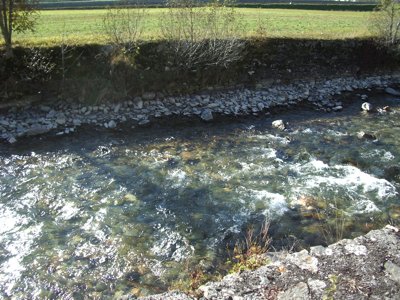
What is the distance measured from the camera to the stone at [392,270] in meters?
5.54

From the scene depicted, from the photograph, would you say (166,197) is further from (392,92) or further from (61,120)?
(392,92)

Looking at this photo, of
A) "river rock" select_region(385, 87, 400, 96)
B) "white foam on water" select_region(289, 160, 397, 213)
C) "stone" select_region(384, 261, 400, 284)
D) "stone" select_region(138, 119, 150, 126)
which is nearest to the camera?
"stone" select_region(384, 261, 400, 284)

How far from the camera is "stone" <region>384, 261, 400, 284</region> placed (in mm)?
5540

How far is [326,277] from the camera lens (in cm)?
562

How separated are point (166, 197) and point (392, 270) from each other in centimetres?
736

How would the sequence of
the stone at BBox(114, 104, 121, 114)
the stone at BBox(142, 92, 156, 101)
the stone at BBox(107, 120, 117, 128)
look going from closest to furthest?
the stone at BBox(107, 120, 117, 128) < the stone at BBox(114, 104, 121, 114) < the stone at BBox(142, 92, 156, 101)

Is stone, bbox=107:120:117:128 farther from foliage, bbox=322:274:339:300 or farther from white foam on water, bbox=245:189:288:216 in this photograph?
foliage, bbox=322:274:339:300

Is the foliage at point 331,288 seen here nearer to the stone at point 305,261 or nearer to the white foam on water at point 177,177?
the stone at point 305,261

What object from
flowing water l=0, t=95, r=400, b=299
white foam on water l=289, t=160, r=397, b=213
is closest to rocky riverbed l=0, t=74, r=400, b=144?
flowing water l=0, t=95, r=400, b=299

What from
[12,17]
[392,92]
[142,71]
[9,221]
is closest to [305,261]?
[9,221]

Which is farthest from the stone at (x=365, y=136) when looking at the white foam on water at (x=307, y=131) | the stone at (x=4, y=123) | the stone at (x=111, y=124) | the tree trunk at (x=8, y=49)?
the tree trunk at (x=8, y=49)

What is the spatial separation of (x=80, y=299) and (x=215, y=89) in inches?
565

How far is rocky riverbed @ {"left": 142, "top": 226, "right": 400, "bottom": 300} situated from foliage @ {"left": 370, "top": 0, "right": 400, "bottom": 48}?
76.0 ft

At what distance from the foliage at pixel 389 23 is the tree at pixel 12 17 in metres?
20.8
